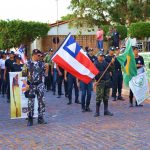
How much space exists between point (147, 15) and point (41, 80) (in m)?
31.9

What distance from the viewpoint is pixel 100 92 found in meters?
12.7

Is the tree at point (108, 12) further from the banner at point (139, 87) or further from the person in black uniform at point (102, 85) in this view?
the person in black uniform at point (102, 85)

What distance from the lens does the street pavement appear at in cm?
912

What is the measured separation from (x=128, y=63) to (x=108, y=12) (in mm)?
28500

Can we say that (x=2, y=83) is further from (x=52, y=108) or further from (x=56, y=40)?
(x=56, y=40)

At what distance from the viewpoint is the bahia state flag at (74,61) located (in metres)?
12.8

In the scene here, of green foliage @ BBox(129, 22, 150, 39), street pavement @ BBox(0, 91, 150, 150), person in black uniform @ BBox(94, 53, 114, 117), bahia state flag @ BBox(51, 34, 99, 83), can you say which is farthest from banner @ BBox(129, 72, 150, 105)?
green foliage @ BBox(129, 22, 150, 39)

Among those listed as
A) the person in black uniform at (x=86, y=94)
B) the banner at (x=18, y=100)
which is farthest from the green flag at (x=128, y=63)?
the banner at (x=18, y=100)

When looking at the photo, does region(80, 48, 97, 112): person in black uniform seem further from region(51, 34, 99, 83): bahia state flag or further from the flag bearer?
the flag bearer

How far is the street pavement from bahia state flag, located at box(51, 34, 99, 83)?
1131 millimetres

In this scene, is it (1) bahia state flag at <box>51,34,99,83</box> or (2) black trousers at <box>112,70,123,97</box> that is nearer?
(1) bahia state flag at <box>51,34,99,83</box>

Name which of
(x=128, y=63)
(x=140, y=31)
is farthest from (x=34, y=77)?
(x=140, y=31)

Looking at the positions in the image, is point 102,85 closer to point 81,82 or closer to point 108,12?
point 81,82

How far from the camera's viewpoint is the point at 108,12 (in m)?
42.8
